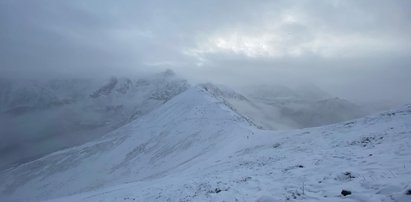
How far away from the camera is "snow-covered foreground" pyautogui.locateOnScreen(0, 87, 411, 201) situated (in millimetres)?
15242

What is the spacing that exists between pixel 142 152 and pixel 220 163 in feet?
183

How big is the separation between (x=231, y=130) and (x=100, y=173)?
1571 inches

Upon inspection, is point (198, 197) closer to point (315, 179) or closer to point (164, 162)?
point (315, 179)

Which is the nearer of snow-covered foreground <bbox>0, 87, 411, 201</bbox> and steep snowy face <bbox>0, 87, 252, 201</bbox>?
snow-covered foreground <bbox>0, 87, 411, 201</bbox>

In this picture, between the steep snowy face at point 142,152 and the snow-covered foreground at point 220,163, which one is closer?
the snow-covered foreground at point 220,163

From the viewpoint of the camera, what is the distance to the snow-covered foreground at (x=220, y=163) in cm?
1524

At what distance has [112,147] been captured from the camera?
4476 inches

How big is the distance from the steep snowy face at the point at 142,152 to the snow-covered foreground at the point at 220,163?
1.40 feet

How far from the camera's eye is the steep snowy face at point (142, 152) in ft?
234

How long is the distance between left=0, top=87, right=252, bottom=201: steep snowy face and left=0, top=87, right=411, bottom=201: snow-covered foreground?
16.8 inches

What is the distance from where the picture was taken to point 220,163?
36219 millimetres

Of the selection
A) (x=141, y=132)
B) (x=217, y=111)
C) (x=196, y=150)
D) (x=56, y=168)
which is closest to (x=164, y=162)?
(x=196, y=150)

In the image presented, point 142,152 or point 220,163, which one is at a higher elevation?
point 220,163

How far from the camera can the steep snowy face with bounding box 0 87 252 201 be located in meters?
71.4
